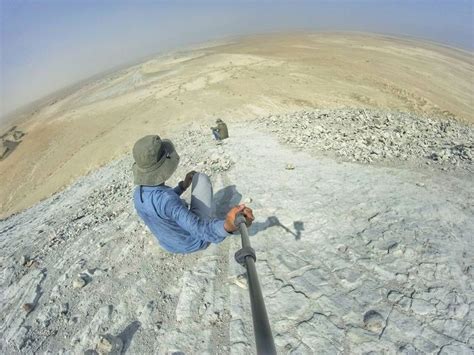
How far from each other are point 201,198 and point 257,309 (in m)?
2.32

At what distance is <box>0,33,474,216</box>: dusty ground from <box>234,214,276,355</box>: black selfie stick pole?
11.5 meters

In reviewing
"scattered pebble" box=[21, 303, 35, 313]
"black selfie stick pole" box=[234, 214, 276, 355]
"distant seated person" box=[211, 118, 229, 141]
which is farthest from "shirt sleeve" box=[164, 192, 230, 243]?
"distant seated person" box=[211, 118, 229, 141]

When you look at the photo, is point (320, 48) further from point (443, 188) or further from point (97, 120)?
point (443, 188)

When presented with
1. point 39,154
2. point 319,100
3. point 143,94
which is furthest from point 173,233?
point 143,94

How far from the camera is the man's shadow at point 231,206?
198 inches

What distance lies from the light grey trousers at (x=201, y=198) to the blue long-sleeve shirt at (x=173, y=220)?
330 mm

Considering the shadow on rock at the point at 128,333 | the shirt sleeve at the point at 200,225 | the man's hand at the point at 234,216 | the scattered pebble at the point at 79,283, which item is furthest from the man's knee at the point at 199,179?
the scattered pebble at the point at 79,283

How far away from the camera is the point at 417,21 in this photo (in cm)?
5947

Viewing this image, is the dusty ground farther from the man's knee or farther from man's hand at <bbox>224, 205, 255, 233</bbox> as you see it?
man's hand at <bbox>224, 205, 255, 233</bbox>

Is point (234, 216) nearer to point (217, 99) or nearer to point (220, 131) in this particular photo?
point (220, 131)

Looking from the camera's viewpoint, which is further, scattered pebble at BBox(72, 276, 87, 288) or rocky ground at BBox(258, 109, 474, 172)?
rocky ground at BBox(258, 109, 474, 172)

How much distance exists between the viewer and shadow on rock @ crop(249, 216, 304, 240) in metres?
4.94

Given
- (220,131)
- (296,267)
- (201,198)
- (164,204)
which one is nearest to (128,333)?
(164,204)

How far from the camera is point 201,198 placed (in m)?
4.40
